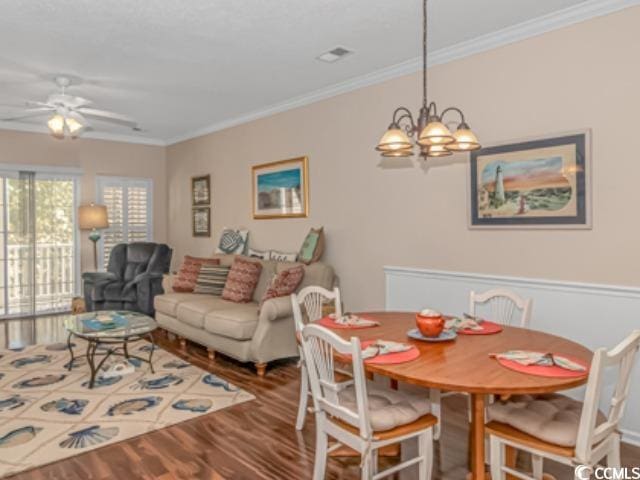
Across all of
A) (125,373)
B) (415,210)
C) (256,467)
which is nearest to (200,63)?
(415,210)

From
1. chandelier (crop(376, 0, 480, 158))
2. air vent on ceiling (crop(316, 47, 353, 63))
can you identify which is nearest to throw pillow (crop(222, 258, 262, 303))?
air vent on ceiling (crop(316, 47, 353, 63))

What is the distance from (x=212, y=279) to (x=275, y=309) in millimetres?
1503

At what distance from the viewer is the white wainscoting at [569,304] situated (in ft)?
9.15

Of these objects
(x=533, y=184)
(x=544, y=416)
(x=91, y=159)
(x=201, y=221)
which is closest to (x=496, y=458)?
(x=544, y=416)

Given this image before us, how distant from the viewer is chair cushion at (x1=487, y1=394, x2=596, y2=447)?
1819 mm

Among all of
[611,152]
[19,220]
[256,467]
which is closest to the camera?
[256,467]

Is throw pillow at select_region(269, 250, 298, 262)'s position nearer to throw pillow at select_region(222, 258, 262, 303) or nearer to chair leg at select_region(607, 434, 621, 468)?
throw pillow at select_region(222, 258, 262, 303)

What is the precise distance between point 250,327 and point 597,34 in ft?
11.1

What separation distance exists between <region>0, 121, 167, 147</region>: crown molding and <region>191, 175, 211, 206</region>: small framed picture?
1150mm

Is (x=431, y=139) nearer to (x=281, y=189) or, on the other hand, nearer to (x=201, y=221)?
(x=281, y=189)

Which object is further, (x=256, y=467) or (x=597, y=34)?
(x=597, y=34)

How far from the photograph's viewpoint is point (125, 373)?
4.00m

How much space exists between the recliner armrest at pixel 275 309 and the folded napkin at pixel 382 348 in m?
1.87

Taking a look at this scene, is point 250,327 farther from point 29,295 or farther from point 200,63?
point 29,295
